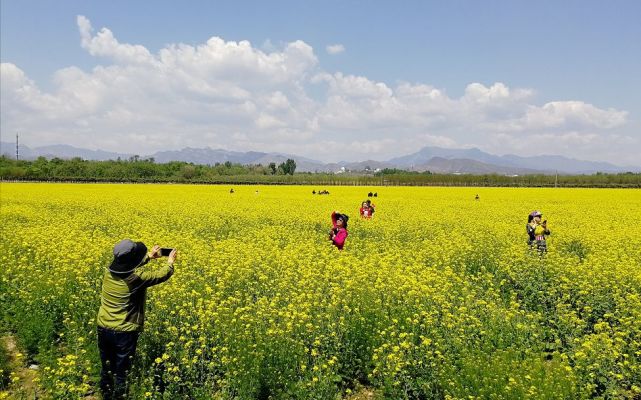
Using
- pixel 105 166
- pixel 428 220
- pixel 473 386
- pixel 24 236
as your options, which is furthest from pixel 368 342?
pixel 105 166

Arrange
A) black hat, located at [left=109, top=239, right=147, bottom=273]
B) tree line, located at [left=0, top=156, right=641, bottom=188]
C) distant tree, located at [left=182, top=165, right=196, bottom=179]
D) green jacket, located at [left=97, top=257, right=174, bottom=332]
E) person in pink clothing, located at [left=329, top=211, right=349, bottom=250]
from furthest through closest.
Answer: distant tree, located at [left=182, top=165, right=196, bottom=179], tree line, located at [left=0, top=156, right=641, bottom=188], person in pink clothing, located at [left=329, top=211, right=349, bottom=250], green jacket, located at [left=97, top=257, right=174, bottom=332], black hat, located at [left=109, top=239, right=147, bottom=273]

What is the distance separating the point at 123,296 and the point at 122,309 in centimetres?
17

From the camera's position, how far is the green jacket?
232 inches

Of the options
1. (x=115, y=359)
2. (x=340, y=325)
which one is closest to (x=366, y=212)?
(x=340, y=325)

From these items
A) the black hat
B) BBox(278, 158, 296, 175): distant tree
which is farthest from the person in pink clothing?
BBox(278, 158, 296, 175): distant tree

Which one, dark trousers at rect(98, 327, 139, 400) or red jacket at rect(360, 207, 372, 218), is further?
red jacket at rect(360, 207, 372, 218)

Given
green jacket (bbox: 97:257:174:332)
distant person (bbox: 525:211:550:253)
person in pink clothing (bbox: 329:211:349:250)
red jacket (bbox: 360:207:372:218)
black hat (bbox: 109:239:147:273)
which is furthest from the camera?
red jacket (bbox: 360:207:372:218)

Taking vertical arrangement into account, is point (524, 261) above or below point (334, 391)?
above

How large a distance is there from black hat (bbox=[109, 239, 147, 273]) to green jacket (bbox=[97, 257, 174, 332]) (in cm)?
7

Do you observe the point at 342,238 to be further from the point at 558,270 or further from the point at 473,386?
the point at 473,386

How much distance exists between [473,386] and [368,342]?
5.55 feet

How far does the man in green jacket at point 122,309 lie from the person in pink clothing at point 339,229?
20.8 ft

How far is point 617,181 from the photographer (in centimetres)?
7675

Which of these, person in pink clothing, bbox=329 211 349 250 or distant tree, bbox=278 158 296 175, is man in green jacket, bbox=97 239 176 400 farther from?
distant tree, bbox=278 158 296 175
